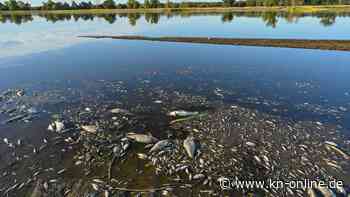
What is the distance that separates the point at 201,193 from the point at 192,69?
12241mm

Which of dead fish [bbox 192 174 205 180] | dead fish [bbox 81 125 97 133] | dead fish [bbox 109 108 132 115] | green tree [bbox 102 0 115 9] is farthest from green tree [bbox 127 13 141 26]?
dead fish [bbox 192 174 205 180]

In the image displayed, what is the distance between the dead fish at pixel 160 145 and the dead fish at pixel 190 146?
566mm

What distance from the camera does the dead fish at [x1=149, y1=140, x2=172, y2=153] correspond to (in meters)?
7.40

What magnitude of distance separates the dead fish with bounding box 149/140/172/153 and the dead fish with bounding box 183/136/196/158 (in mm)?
566

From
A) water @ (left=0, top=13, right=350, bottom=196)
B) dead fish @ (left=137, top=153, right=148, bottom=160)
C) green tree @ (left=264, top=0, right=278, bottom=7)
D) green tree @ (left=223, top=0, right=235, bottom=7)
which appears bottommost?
dead fish @ (left=137, top=153, right=148, bottom=160)

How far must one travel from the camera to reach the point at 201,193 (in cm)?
568

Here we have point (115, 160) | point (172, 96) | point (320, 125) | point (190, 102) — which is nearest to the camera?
point (115, 160)

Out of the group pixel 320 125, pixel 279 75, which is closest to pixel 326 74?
pixel 279 75

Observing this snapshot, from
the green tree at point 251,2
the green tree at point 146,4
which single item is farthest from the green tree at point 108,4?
the green tree at point 251,2

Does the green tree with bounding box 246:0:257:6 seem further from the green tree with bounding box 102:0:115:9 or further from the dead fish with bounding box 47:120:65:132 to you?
the dead fish with bounding box 47:120:65:132

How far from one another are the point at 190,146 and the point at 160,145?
3.38 feet

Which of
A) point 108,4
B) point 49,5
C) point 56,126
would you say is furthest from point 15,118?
point 49,5

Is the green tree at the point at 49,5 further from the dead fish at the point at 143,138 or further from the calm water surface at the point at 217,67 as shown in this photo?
the dead fish at the point at 143,138

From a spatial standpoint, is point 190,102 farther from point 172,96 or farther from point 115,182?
point 115,182
